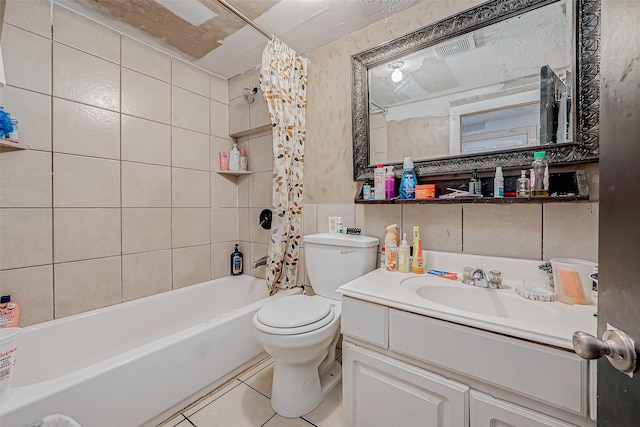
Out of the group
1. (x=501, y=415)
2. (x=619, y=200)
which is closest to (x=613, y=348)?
(x=619, y=200)

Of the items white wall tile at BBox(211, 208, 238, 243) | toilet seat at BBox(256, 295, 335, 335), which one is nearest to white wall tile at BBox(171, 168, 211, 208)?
white wall tile at BBox(211, 208, 238, 243)

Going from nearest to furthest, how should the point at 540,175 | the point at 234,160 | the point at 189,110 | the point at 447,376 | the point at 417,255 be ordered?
the point at 447,376 → the point at 540,175 → the point at 417,255 → the point at 189,110 → the point at 234,160

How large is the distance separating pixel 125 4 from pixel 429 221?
2.06 metres

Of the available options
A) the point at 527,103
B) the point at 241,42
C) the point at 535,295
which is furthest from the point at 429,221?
the point at 241,42

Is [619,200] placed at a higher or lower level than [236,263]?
higher

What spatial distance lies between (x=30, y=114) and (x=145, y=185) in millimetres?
Result: 618

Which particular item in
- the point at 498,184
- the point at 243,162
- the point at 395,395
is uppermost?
the point at 243,162

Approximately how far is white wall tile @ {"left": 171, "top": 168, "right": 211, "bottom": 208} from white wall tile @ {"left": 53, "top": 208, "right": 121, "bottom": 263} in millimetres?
400

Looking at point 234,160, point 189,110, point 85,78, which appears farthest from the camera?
point 234,160

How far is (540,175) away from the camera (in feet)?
3.28

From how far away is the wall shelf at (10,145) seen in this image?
46.4 inches

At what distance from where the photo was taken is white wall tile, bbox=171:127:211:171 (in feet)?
6.32

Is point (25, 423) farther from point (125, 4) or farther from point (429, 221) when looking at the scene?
point (125, 4)

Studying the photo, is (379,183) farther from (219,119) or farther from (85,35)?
(85,35)
